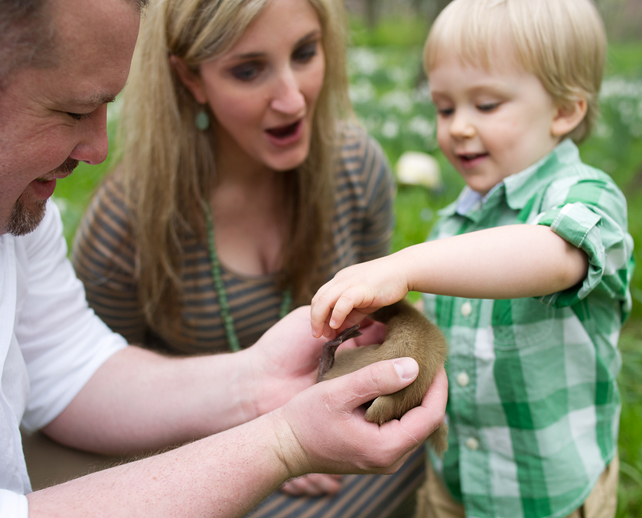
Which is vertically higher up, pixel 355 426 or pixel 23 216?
pixel 23 216

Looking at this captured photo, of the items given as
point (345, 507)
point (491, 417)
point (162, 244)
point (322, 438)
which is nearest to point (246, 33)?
point (162, 244)

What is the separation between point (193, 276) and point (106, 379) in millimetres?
647

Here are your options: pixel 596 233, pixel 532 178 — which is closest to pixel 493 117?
pixel 532 178

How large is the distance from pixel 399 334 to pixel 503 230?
0.36 metres

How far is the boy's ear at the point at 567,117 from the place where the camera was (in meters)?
1.71

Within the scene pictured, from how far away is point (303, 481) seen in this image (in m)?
1.80

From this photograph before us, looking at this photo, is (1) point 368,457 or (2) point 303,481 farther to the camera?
(2) point 303,481

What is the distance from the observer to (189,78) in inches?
79.0

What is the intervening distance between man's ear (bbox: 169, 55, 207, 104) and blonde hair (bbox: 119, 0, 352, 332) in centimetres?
3

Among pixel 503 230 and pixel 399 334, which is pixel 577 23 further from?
pixel 399 334

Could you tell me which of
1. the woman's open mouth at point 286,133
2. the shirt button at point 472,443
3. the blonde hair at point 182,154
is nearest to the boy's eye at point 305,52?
the blonde hair at point 182,154

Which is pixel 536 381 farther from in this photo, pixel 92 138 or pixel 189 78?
pixel 189 78

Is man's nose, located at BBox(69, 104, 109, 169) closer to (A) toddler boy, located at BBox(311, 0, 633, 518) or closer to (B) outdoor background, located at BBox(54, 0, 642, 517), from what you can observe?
(A) toddler boy, located at BBox(311, 0, 633, 518)

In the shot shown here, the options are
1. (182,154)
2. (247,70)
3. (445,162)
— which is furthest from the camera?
(445,162)
